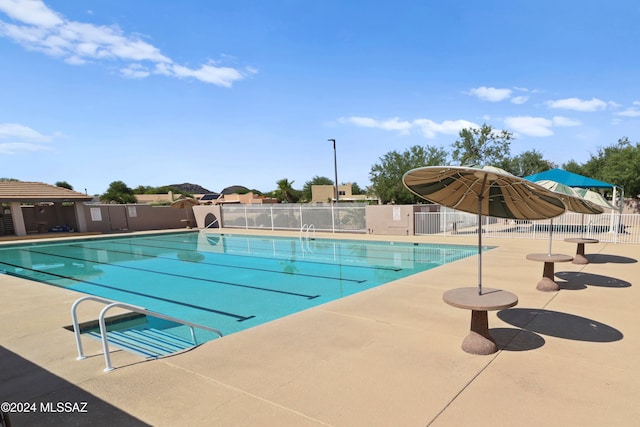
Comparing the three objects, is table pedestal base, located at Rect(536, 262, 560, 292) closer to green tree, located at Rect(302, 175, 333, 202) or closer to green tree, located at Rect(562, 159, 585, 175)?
green tree, located at Rect(562, 159, 585, 175)

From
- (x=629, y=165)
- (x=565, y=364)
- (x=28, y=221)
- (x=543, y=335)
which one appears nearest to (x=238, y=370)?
(x=565, y=364)

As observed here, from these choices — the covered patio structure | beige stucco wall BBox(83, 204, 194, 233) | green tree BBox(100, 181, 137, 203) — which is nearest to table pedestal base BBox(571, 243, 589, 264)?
beige stucco wall BBox(83, 204, 194, 233)

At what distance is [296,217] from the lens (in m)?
22.0

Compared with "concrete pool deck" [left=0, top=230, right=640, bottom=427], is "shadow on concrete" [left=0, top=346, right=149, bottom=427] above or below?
above

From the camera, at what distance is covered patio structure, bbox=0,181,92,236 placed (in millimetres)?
22516

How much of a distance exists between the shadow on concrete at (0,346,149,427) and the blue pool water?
3.26m

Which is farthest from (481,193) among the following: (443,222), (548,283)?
(443,222)

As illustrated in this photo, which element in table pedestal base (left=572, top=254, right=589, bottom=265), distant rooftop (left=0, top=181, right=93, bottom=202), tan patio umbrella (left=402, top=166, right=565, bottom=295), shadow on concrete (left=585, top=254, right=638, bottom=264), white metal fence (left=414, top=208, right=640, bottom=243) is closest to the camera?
tan patio umbrella (left=402, top=166, right=565, bottom=295)

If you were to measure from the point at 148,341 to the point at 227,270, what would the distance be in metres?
6.47

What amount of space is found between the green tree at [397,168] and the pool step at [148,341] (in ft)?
85.6

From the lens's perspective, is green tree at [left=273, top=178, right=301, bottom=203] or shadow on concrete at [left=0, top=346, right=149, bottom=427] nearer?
shadow on concrete at [left=0, top=346, right=149, bottom=427]

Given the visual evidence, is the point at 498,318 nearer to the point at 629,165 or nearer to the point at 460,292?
the point at 460,292

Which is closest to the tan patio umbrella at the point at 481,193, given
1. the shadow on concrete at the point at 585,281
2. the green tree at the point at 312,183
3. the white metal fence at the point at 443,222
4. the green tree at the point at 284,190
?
the shadow on concrete at the point at 585,281

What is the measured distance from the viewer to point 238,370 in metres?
3.83
